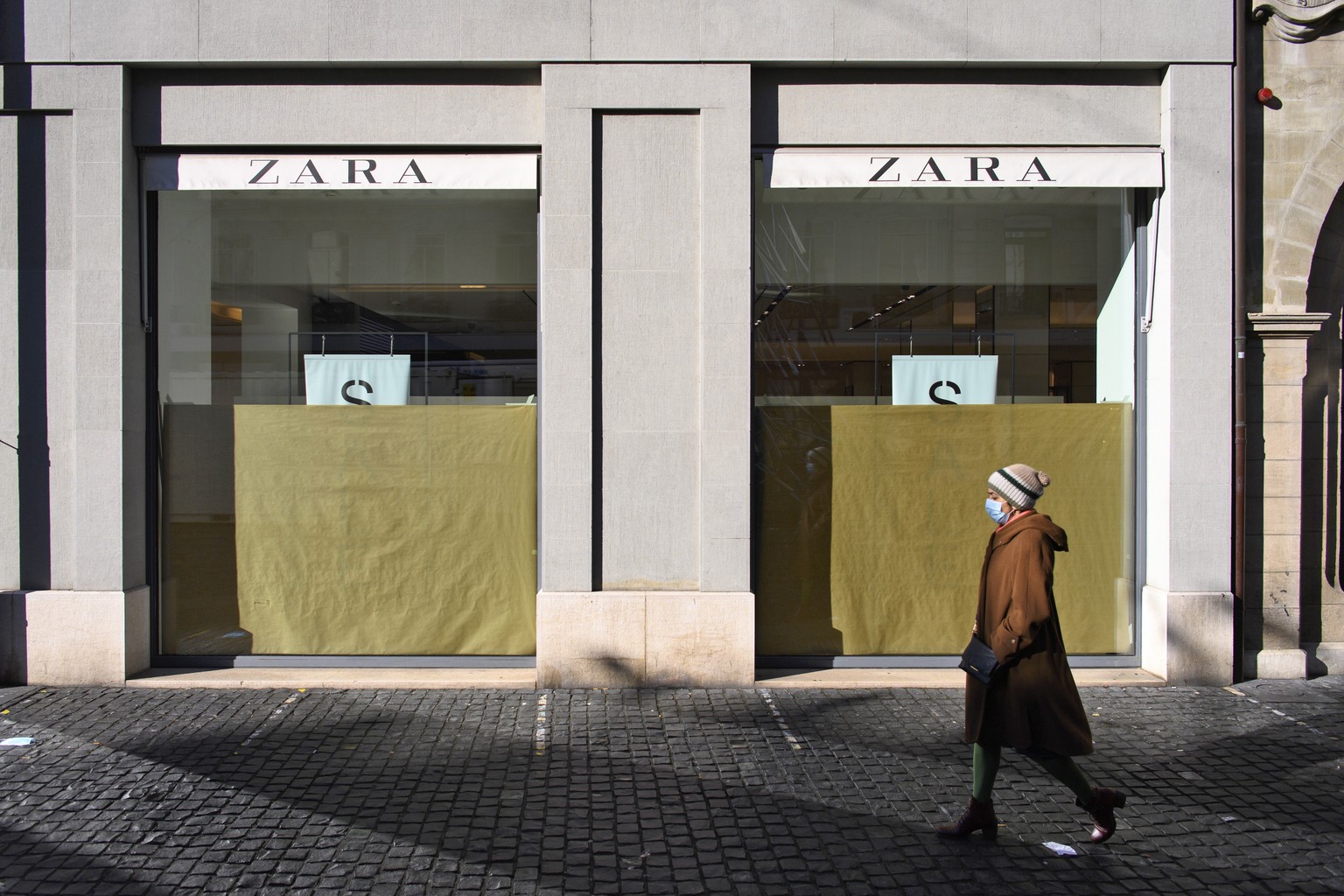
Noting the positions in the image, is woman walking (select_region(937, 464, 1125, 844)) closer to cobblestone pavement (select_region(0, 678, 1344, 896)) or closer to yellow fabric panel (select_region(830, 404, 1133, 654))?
cobblestone pavement (select_region(0, 678, 1344, 896))

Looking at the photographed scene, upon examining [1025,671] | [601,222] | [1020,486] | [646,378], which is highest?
[601,222]

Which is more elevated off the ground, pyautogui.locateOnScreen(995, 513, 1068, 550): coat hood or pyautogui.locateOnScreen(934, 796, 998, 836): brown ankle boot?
pyautogui.locateOnScreen(995, 513, 1068, 550): coat hood

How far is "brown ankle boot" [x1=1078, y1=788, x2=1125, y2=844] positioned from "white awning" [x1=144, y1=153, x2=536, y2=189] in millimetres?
5648

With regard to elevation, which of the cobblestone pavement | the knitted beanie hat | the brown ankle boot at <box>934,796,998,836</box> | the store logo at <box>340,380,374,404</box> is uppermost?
the store logo at <box>340,380,374,404</box>

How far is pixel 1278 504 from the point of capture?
761cm

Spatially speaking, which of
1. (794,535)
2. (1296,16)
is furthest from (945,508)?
→ (1296,16)

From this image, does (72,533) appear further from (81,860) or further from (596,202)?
(596,202)

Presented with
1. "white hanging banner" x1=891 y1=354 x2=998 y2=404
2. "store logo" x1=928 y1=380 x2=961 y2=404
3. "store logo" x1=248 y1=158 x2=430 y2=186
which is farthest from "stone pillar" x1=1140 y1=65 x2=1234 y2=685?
"store logo" x1=248 y1=158 x2=430 y2=186

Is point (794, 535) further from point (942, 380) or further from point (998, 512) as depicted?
point (998, 512)

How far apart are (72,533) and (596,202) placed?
15.7 ft

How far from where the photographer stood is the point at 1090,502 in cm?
790

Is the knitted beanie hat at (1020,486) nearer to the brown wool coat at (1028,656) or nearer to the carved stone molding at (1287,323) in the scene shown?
the brown wool coat at (1028,656)

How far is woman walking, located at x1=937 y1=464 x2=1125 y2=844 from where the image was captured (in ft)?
14.1

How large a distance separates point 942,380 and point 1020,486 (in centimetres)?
360
